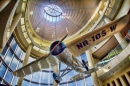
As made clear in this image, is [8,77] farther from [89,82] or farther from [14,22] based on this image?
[89,82]

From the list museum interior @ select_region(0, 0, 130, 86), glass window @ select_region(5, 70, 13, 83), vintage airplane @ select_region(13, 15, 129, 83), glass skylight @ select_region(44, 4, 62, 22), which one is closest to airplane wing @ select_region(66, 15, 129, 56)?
vintage airplane @ select_region(13, 15, 129, 83)

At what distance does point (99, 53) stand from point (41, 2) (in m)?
10.1

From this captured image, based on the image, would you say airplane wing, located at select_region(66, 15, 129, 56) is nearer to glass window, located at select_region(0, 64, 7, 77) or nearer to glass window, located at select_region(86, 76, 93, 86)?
glass window, located at select_region(0, 64, 7, 77)

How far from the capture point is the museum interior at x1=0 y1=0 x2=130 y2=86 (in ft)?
29.0

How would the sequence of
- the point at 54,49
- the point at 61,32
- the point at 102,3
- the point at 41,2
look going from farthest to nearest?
1. the point at 61,32
2. the point at 41,2
3. the point at 102,3
4. the point at 54,49

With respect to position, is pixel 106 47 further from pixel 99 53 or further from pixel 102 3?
pixel 102 3

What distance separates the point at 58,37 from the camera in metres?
20.2

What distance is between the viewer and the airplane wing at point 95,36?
6509 millimetres

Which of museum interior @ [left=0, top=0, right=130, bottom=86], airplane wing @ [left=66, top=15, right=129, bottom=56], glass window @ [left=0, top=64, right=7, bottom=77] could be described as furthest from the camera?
glass window @ [left=0, top=64, right=7, bottom=77]

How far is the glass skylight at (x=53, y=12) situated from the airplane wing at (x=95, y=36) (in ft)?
45.6

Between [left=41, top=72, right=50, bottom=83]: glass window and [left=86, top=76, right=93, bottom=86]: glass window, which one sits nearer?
[left=86, top=76, right=93, bottom=86]: glass window

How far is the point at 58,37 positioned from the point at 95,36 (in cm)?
1380

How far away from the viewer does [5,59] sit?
10.2m

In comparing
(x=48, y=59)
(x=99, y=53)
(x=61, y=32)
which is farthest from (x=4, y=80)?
(x=61, y=32)
